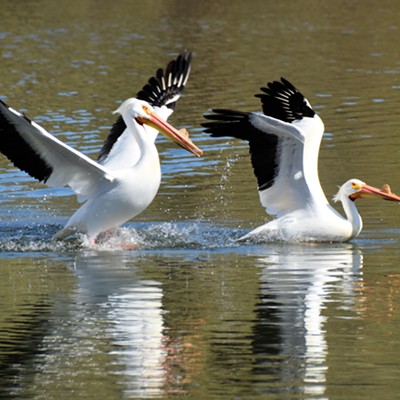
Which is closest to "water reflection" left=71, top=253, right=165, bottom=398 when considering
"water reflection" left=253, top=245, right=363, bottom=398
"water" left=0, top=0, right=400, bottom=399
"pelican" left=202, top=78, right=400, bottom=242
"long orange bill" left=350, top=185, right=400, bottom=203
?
"water" left=0, top=0, right=400, bottom=399

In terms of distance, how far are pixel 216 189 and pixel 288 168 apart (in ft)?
5.94

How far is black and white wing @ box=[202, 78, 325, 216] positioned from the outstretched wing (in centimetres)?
Result: 102

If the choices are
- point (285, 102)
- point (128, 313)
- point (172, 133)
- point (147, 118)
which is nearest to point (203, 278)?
point (128, 313)

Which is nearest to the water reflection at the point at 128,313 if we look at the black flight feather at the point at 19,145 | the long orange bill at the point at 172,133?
the black flight feather at the point at 19,145

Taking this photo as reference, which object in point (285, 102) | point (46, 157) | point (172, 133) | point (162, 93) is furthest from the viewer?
point (162, 93)

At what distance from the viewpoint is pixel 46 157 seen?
944 cm

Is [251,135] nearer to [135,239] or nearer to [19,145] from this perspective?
[135,239]

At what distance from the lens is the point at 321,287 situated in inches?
316

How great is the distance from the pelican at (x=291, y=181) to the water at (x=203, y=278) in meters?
0.18

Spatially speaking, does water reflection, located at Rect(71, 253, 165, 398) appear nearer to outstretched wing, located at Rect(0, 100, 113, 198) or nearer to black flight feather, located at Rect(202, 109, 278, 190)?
outstretched wing, located at Rect(0, 100, 113, 198)

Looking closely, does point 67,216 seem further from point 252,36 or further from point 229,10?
point 229,10

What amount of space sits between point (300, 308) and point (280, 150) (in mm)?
2537

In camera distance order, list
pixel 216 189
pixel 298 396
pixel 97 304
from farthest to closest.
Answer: pixel 216 189
pixel 97 304
pixel 298 396

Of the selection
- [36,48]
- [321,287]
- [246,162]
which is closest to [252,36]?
[36,48]
